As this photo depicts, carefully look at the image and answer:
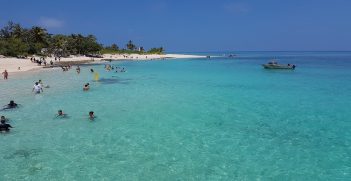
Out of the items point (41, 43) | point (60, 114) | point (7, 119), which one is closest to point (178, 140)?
point (60, 114)

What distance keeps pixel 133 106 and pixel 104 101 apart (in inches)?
128

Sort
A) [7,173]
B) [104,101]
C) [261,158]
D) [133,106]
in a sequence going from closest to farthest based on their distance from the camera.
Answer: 1. [7,173]
2. [261,158]
3. [133,106]
4. [104,101]

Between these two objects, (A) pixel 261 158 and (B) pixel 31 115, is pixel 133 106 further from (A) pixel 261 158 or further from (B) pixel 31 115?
(A) pixel 261 158

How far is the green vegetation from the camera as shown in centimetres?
8114

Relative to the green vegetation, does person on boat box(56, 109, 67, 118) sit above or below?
below

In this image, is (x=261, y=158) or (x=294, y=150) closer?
(x=261, y=158)

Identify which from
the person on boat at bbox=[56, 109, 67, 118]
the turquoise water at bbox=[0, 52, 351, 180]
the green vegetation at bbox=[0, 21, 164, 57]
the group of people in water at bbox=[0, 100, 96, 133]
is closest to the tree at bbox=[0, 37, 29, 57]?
the green vegetation at bbox=[0, 21, 164, 57]

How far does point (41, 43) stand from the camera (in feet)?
323

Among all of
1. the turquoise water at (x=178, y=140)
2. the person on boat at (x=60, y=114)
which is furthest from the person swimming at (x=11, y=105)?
the person on boat at (x=60, y=114)

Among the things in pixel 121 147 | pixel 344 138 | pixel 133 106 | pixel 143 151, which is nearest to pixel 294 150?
pixel 344 138

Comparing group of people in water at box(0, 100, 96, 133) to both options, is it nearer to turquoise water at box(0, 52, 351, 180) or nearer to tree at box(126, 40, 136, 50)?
turquoise water at box(0, 52, 351, 180)

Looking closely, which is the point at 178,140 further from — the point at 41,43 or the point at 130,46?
the point at 130,46

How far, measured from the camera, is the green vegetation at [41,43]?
81.1 metres

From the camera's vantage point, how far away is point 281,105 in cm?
2605
